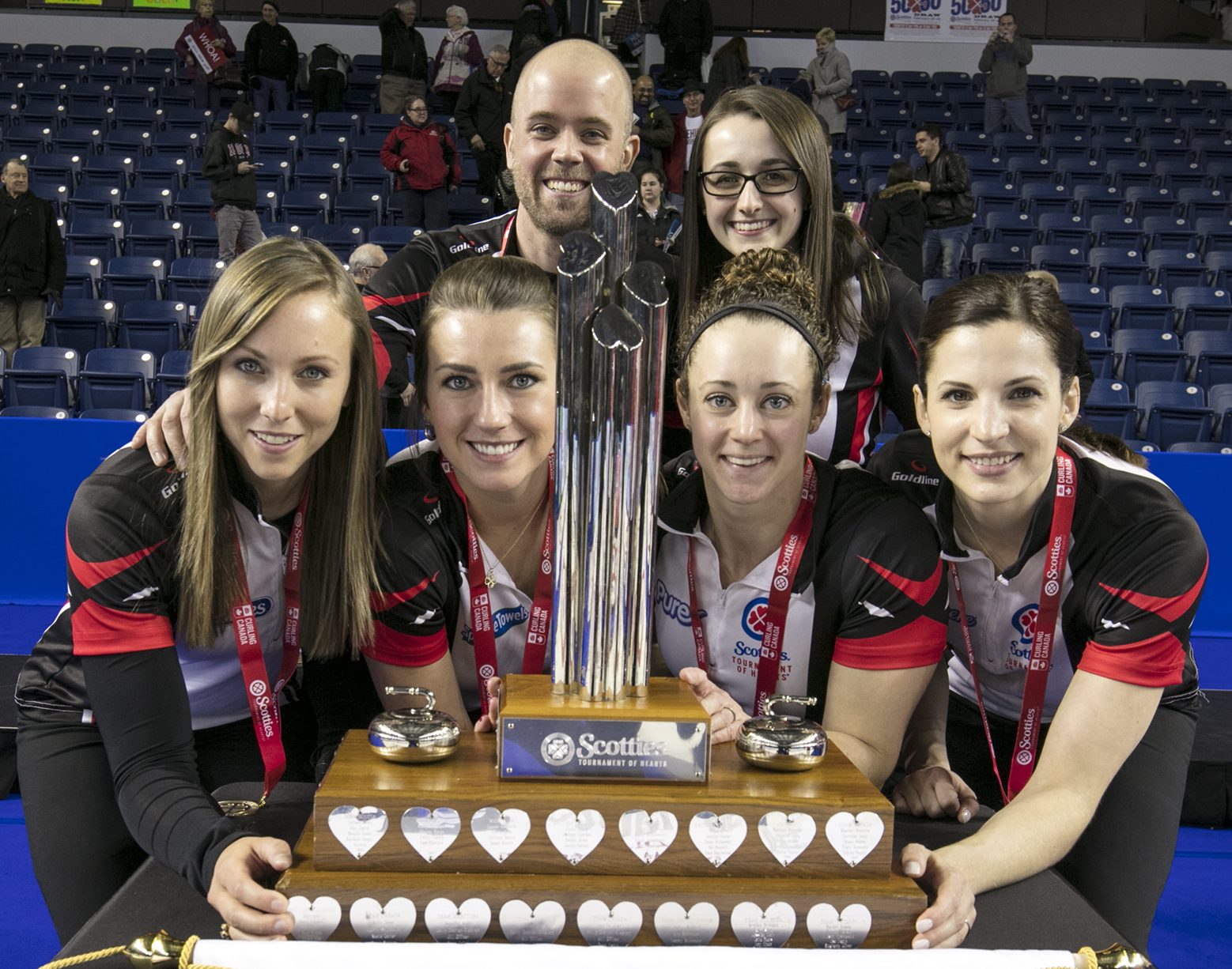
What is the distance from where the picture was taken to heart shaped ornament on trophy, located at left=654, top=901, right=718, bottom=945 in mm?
1322

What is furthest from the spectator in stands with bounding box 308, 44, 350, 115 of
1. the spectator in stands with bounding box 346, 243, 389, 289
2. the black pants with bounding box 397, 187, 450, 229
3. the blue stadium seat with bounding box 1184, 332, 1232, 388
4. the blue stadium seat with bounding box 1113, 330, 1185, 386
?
the blue stadium seat with bounding box 1184, 332, 1232, 388

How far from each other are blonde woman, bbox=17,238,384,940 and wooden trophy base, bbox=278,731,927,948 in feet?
1.05

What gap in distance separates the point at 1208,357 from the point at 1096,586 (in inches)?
287

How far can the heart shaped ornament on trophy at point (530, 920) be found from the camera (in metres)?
1.31

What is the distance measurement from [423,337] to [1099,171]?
38.2 ft

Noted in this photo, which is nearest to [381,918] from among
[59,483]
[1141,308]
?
[59,483]

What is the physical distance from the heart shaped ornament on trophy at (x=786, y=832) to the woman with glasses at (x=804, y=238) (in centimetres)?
109

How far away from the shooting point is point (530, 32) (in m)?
11.7

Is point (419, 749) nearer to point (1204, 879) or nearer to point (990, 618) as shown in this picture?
point (990, 618)

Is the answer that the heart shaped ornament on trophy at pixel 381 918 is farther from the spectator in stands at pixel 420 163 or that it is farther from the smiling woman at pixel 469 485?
the spectator in stands at pixel 420 163

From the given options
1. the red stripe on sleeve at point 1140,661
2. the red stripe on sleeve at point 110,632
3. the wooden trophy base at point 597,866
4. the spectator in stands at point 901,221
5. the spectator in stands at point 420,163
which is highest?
the spectator in stands at point 420,163

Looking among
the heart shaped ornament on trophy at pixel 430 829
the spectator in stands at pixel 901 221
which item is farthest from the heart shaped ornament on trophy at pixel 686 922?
the spectator in stands at pixel 901 221

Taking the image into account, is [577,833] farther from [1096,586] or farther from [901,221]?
[901,221]

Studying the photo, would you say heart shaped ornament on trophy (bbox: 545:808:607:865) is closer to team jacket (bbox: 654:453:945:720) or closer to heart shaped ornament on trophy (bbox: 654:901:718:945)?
heart shaped ornament on trophy (bbox: 654:901:718:945)
